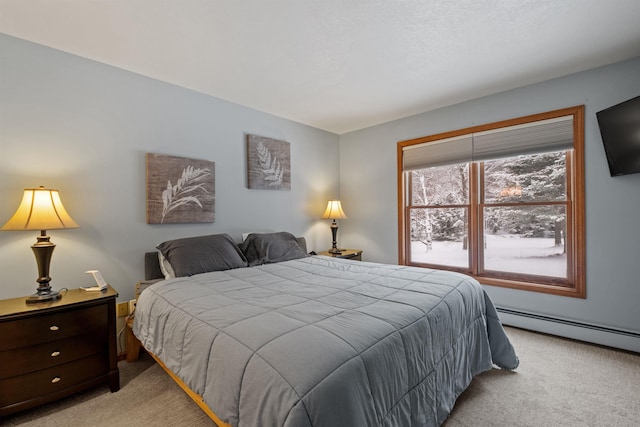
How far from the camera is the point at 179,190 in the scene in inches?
114

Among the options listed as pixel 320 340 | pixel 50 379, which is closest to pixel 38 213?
pixel 50 379

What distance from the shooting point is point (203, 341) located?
1382mm

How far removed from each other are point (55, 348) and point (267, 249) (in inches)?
69.1

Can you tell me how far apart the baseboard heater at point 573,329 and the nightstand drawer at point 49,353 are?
3726mm

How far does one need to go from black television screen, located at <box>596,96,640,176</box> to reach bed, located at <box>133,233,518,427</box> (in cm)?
167

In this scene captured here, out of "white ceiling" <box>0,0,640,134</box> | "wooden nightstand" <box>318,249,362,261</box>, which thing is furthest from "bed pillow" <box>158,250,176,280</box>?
"wooden nightstand" <box>318,249,362,261</box>

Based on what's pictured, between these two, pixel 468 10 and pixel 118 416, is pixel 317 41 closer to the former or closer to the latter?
pixel 468 10

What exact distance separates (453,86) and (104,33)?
3.10 metres

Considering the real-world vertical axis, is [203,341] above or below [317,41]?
below

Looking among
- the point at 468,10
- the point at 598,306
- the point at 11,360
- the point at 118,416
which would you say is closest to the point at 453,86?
the point at 468,10

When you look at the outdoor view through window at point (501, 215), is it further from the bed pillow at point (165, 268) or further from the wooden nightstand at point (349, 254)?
the bed pillow at point (165, 268)

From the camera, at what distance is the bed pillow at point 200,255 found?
8.13ft

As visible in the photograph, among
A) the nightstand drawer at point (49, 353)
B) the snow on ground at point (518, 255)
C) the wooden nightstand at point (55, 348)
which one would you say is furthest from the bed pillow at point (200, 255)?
the snow on ground at point (518, 255)

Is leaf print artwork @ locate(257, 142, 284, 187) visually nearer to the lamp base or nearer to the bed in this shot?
the bed
